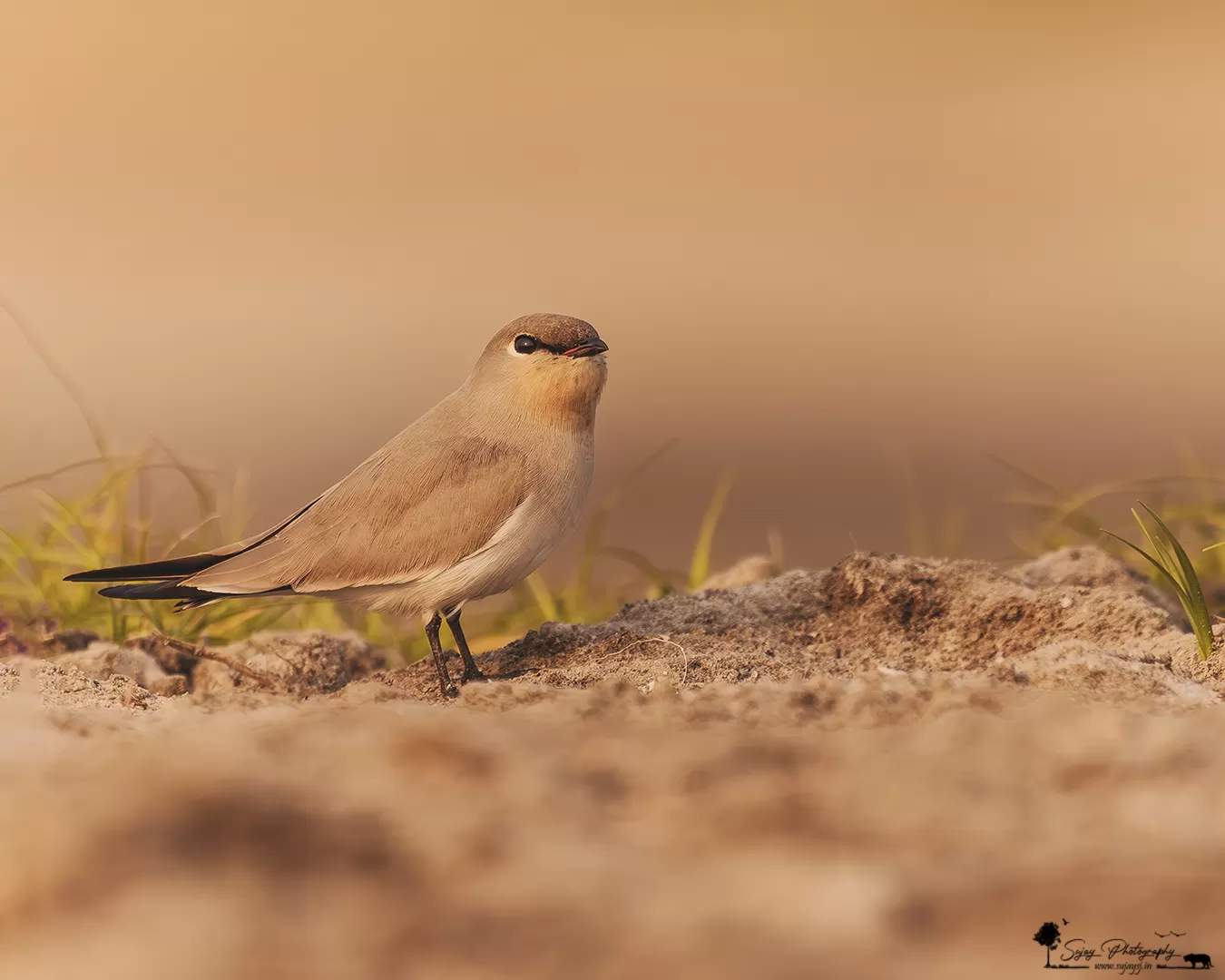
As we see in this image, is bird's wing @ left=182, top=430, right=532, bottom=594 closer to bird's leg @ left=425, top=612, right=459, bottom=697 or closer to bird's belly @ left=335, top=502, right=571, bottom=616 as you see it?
bird's belly @ left=335, top=502, right=571, bottom=616

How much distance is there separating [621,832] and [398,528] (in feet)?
7.40

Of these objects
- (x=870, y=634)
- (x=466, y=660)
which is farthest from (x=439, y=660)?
(x=870, y=634)

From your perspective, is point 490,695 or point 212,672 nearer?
point 490,695

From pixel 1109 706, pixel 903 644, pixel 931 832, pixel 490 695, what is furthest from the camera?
pixel 903 644

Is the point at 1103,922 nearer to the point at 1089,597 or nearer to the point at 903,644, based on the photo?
the point at 903,644

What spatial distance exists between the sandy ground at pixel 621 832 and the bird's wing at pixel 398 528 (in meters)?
0.95

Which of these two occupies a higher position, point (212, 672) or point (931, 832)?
point (931, 832)

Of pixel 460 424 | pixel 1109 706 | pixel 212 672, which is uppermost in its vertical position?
pixel 460 424

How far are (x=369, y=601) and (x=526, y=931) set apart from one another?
2686 mm

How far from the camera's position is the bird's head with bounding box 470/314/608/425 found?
4652mm

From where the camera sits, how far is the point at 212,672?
4.70 m

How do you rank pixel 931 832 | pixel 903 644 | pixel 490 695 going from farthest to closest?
pixel 903 644
pixel 490 695
pixel 931 832

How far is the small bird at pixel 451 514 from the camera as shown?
4414 millimetres

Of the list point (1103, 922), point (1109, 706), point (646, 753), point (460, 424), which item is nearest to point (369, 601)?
point (460, 424)
